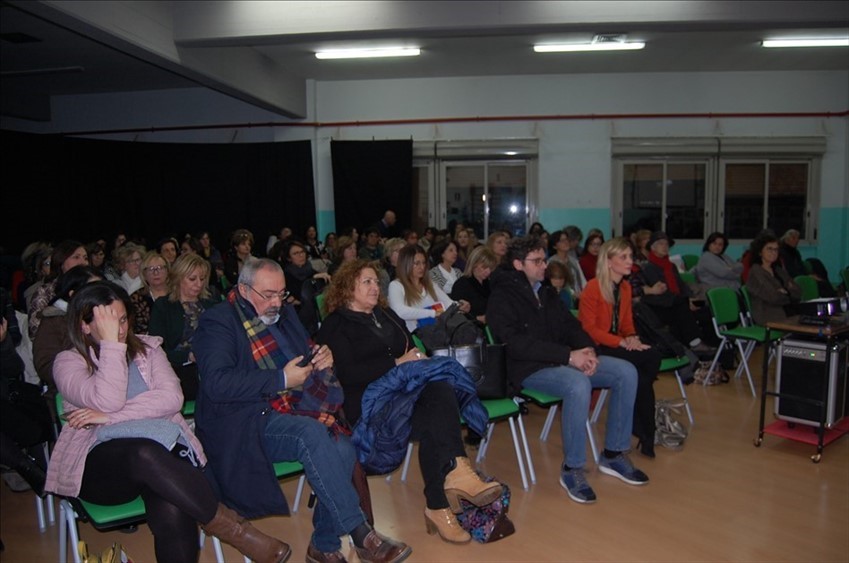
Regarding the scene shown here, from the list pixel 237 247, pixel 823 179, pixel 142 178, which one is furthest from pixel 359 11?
pixel 823 179

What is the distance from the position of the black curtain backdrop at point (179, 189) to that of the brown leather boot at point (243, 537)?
7.93 m

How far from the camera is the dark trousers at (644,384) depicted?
148 inches

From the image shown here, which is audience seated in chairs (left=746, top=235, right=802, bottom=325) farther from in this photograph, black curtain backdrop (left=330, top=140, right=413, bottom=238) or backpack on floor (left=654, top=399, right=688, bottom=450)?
black curtain backdrop (left=330, top=140, right=413, bottom=238)

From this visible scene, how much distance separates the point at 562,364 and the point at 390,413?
1.20 meters

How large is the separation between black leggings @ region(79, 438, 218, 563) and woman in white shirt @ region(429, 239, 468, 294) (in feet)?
10.0

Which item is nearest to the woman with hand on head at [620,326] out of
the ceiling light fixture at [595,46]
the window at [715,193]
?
the ceiling light fixture at [595,46]

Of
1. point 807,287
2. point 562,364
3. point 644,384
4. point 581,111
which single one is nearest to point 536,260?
point 562,364

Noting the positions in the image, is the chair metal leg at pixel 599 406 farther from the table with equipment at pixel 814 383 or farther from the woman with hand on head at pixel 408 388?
the woman with hand on head at pixel 408 388

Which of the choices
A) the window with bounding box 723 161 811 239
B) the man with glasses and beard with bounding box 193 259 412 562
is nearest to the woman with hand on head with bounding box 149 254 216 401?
the man with glasses and beard with bounding box 193 259 412 562

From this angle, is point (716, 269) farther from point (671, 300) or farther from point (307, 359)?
point (307, 359)

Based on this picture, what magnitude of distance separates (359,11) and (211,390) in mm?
4475

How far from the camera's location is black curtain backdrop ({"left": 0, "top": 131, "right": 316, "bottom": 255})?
9188mm

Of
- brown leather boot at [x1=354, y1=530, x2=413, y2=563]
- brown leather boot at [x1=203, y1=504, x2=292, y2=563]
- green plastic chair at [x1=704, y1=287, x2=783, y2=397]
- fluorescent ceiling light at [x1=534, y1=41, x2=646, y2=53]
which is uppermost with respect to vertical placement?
fluorescent ceiling light at [x1=534, y1=41, x2=646, y2=53]

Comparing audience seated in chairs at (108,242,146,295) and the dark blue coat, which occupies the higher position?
audience seated in chairs at (108,242,146,295)
